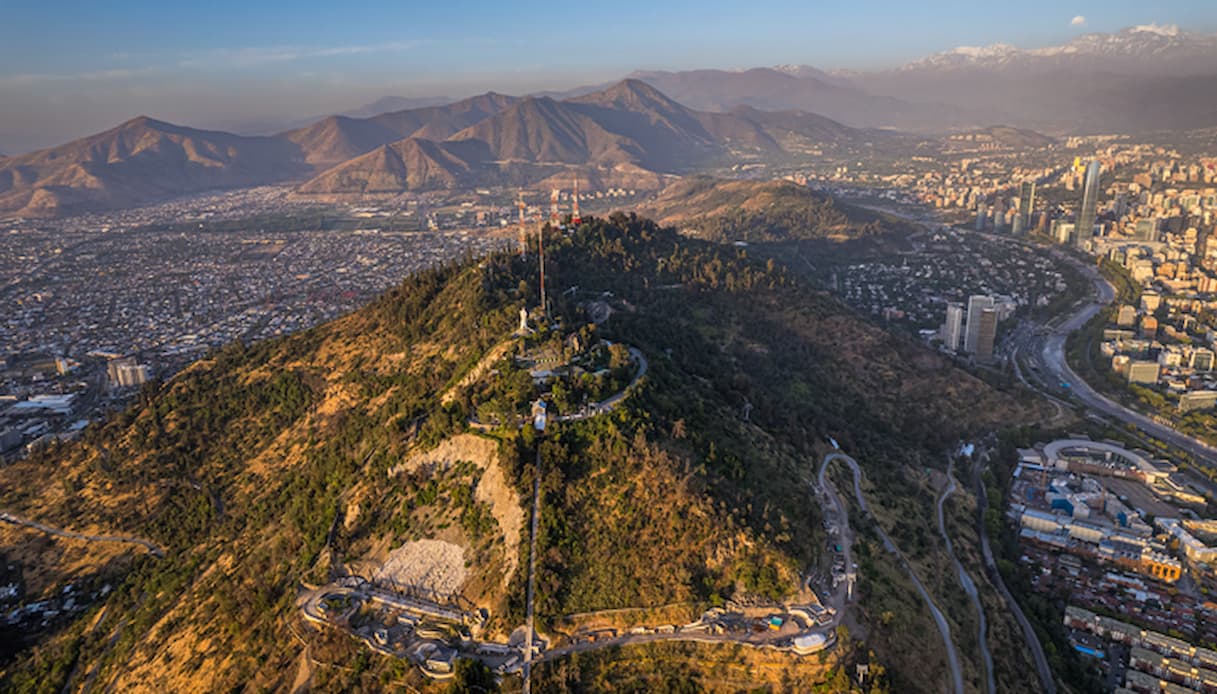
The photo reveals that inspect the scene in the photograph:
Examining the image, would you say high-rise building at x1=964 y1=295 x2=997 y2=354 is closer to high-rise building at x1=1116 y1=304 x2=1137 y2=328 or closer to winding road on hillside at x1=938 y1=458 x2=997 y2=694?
high-rise building at x1=1116 y1=304 x2=1137 y2=328

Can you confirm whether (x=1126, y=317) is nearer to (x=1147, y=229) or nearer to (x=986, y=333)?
(x=986, y=333)

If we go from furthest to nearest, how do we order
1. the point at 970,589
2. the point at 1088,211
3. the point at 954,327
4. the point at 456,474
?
the point at 1088,211, the point at 954,327, the point at 970,589, the point at 456,474

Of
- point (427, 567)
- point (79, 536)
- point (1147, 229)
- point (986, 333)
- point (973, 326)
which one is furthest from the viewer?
point (1147, 229)

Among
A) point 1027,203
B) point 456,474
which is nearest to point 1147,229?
point 1027,203

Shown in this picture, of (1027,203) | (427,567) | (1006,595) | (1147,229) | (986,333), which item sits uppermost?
(1027,203)

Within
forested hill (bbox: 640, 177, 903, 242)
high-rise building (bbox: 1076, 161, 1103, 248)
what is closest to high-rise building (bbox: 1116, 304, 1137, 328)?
high-rise building (bbox: 1076, 161, 1103, 248)

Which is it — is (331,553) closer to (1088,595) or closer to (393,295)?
(393,295)
